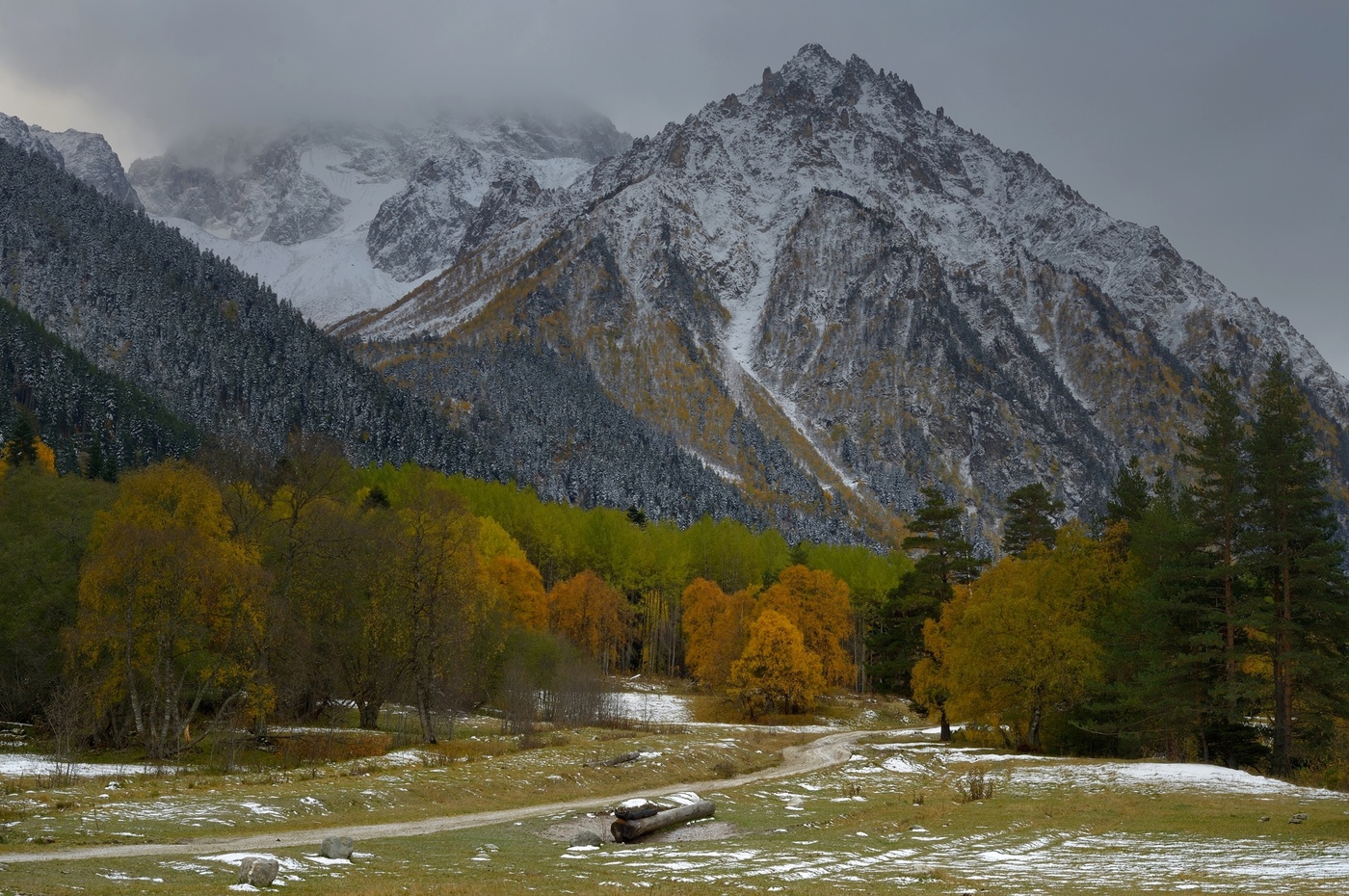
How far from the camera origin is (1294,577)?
124 feet

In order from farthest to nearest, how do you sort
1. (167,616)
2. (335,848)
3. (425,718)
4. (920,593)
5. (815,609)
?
Answer: 1. (815,609)
2. (920,593)
3. (425,718)
4. (167,616)
5. (335,848)

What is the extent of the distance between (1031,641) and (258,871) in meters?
43.9

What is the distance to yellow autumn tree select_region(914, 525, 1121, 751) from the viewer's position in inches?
1991

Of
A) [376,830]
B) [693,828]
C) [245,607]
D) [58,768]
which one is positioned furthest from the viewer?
[245,607]

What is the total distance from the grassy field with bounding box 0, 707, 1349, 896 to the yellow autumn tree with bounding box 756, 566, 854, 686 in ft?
137

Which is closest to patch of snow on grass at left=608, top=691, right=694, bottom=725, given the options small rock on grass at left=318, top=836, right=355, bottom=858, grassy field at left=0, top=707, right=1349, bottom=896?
grassy field at left=0, top=707, right=1349, bottom=896

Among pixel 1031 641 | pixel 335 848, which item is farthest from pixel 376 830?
pixel 1031 641

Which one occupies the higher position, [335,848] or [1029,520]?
[1029,520]

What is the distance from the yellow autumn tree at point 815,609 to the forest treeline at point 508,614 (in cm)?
1584

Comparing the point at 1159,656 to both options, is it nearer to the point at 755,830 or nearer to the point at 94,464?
the point at 755,830

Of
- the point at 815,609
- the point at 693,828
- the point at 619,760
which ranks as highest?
the point at 815,609

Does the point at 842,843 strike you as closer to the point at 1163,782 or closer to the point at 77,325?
the point at 1163,782

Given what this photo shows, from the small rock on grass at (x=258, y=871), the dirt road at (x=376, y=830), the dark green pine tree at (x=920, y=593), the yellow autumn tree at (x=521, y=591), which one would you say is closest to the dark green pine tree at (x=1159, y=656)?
the dirt road at (x=376, y=830)

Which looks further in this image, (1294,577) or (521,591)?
(521,591)
